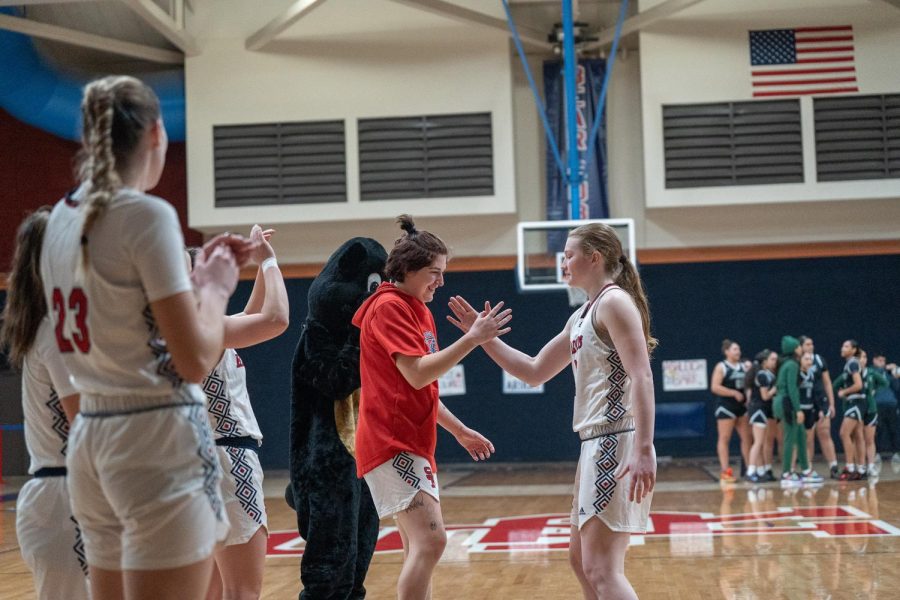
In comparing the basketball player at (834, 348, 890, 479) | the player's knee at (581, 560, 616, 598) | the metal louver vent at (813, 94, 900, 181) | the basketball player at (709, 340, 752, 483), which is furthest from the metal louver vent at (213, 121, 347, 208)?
the player's knee at (581, 560, 616, 598)

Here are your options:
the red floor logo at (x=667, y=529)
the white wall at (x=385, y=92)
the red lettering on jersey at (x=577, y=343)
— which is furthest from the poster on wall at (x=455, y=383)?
the red lettering on jersey at (x=577, y=343)

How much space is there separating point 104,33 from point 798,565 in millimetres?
11551

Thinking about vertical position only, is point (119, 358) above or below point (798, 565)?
above

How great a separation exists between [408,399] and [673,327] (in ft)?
39.2

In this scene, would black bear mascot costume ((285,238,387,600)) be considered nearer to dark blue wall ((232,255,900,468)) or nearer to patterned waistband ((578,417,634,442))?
patterned waistband ((578,417,634,442))

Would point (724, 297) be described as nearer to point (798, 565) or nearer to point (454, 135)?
point (454, 135)

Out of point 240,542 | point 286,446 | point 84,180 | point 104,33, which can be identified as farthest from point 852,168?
point 84,180

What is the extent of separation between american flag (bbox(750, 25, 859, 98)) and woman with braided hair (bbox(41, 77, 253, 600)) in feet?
40.1

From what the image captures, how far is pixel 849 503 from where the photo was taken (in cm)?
960

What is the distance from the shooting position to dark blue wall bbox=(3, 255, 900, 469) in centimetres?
1471

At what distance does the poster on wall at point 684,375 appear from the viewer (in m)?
15.0

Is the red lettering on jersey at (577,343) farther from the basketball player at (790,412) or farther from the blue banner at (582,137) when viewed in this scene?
the blue banner at (582,137)

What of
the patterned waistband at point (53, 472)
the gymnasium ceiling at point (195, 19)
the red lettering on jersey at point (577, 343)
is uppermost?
the gymnasium ceiling at point (195, 19)

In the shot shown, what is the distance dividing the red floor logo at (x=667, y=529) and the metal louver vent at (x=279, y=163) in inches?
233
